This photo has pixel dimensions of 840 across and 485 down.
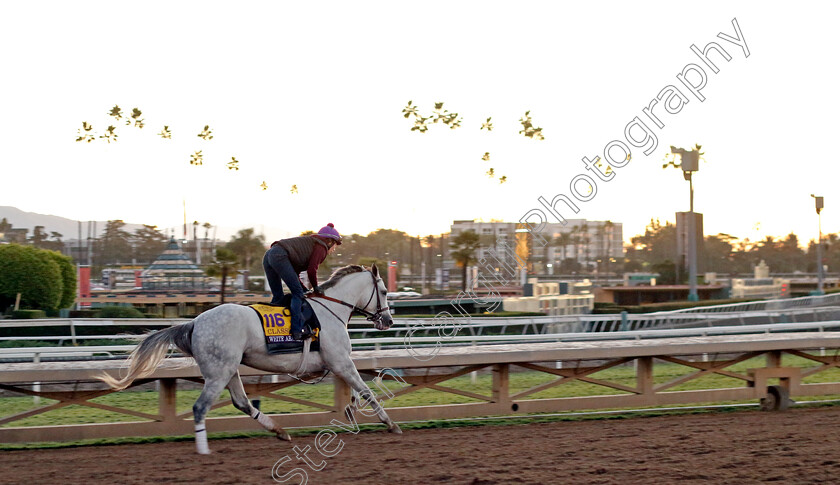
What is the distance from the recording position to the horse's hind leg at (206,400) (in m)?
6.79

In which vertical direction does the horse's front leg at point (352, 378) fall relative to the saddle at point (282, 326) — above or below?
below

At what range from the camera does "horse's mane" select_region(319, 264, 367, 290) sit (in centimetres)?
777

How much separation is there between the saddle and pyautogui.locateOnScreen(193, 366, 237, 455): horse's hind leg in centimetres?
45

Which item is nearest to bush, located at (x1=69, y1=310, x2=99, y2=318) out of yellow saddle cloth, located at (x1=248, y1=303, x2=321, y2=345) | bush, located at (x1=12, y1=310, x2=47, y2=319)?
bush, located at (x1=12, y1=310, x2=47, y2=319)

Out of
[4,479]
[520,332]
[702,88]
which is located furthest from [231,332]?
[520,332]

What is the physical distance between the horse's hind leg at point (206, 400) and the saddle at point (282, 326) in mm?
449

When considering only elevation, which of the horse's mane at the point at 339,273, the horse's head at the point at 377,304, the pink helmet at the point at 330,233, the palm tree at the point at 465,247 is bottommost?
the horse's head at the point at 377,304

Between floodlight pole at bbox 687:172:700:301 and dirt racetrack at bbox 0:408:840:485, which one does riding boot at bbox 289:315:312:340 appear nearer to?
dirt racetrack at bbox 0:408:840:485

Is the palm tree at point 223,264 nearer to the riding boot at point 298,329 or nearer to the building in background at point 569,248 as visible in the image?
the riding boot at point 298,329


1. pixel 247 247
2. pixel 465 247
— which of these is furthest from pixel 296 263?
pixel 247 247

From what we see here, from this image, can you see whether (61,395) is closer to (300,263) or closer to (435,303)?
(300,263)

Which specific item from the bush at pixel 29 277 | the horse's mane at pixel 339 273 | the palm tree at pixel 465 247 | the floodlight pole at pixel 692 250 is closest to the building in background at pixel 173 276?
the bush at pixel 29 277

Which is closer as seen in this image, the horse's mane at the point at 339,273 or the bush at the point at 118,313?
the horse's mane at the point at 339,273

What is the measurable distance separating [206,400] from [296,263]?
1.51 metres
